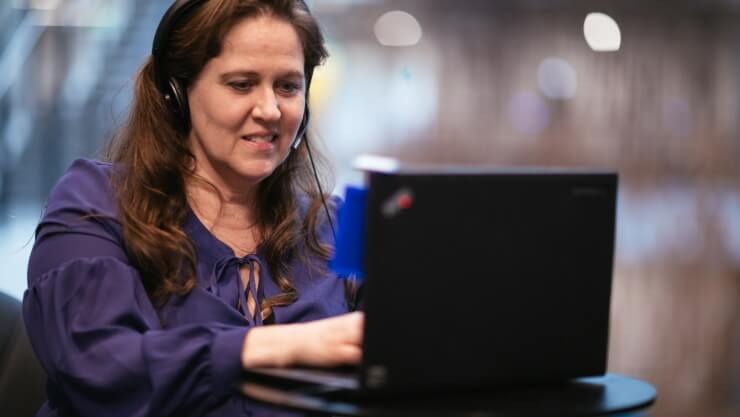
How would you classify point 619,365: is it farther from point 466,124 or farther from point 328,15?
point 328,15

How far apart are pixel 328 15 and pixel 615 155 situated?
1070 mm

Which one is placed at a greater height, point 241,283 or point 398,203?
point 398,203

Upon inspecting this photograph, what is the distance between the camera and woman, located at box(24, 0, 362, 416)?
138 centimetres

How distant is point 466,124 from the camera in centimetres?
376

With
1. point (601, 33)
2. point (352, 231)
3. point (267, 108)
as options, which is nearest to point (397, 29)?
point (601, 33)

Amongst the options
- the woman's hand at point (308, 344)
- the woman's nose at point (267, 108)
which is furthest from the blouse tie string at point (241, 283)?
the woman's hand at point (308, 344)

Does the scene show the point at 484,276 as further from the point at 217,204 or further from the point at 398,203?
the point at 217,204

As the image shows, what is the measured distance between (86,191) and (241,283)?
0.28 meters

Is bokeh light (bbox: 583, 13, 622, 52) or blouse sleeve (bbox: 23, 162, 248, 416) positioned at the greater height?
bokeh light (bbox: 583, 13, 622, 52)

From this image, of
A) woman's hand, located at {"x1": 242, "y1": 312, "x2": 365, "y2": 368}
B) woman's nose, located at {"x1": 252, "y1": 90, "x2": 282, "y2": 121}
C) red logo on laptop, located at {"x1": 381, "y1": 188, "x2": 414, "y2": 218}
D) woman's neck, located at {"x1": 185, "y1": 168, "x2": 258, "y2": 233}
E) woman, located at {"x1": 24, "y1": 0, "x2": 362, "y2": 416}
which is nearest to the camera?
red logo on laptop, located at {"x1": 381, "y1": 188, "x2": 414, "y2": 218}

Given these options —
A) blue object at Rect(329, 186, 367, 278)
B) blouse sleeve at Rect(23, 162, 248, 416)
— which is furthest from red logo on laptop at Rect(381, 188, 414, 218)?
blouse sleeve at Rect(23, 162, 248, 416)

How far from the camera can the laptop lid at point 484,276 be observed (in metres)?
1.16

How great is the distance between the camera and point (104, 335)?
1.44 meters

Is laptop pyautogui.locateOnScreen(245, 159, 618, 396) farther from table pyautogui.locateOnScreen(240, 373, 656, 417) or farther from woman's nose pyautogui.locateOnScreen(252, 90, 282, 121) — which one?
woman's nose pyautogui.locateOnScreen(252, 90, 282, 121)
